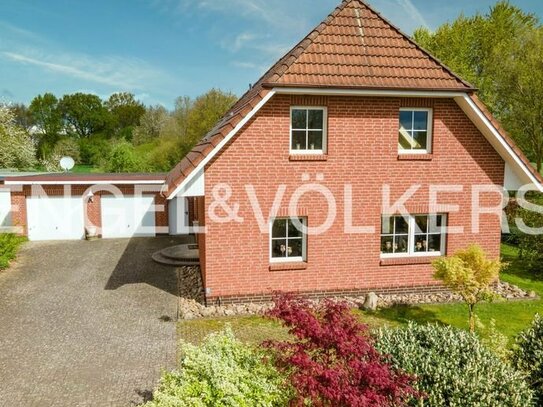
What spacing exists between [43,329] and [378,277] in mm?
8631

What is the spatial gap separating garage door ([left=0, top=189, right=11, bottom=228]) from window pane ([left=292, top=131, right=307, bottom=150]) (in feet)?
53.7

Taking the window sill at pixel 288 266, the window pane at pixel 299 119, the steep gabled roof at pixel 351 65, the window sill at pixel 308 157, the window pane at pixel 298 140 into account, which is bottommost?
the window sill at pixel 288 266

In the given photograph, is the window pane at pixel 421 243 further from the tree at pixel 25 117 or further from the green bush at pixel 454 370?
the tree at pixel 25 117

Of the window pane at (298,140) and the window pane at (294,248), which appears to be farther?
the window pane at (294,248)

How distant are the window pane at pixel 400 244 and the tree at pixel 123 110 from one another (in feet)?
227

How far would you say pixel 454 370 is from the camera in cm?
533

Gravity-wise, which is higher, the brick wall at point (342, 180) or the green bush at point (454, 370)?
the brick wall at point (342, 180)

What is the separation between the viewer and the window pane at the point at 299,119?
36.4 feet

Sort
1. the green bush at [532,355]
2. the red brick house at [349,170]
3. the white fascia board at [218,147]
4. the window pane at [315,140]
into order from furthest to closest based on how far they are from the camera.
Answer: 1. the window pane at [315,140]
2. the red brick house at [349,170]
3. the white fascia board at [218,147]
4. the green bush at [532,355]

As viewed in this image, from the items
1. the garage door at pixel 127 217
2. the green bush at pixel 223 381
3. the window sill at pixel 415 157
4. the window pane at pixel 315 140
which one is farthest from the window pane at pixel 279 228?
the garage door at pixel 127 217

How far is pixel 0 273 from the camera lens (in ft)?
48.9

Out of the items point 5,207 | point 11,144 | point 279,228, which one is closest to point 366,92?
point 279,228

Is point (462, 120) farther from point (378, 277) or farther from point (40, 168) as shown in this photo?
point (40, 168)

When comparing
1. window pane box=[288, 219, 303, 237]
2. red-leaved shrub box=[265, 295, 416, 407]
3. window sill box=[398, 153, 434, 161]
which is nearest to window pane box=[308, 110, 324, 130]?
window sill box=[398, 153, 434, 161]
